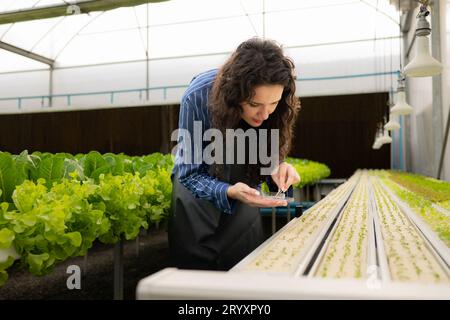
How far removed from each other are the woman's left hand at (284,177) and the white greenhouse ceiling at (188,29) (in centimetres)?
1032

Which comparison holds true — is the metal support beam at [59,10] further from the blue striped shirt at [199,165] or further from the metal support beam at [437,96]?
the blue striped shirt at [199,165]

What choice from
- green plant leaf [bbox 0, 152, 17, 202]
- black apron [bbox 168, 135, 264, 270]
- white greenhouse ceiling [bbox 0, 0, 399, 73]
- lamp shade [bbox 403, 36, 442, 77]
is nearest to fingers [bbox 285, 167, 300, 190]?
black apron [bbox 168, 135, 264, 270]

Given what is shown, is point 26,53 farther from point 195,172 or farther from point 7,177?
point 195,172

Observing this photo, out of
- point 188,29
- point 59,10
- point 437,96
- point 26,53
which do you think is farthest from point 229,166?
point 26,53

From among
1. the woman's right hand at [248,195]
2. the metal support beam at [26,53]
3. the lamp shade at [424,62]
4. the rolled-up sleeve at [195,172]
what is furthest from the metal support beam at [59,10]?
the woman's right hand at [248,195]

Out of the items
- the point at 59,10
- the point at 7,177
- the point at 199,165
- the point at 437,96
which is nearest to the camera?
the point at 199,165

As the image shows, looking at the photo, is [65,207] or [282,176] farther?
[282,176]

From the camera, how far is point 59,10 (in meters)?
10.9

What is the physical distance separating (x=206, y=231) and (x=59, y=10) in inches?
433

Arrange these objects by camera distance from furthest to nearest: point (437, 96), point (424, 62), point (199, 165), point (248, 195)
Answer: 1. point (437, 96)
2. point (424, 62)
3. point (199, 165)
4. point (248, 195)

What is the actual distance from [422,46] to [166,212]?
174cm

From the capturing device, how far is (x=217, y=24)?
12.2m
